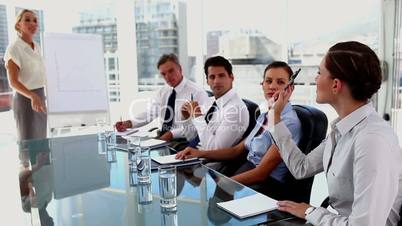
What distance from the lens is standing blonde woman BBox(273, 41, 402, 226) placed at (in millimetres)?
1032

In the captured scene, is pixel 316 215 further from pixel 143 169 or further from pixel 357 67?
pixel 143 169

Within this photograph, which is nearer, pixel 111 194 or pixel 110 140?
pixel 111 194

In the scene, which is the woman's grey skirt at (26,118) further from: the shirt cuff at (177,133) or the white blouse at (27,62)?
the shirt cuff at (177,133)

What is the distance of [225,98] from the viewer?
252cm

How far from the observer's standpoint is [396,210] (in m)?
1.15

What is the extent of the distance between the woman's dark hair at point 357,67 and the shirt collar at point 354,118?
0.04 m

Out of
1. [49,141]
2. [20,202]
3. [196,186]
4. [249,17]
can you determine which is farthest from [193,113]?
[249,17]

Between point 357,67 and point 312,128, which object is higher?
point 357,67

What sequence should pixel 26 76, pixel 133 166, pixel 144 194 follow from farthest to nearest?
pixel 26 76 < pixel 133 166 < pixel 144 194

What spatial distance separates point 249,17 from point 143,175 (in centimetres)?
364

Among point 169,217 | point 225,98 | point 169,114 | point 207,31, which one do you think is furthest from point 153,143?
point 207,31

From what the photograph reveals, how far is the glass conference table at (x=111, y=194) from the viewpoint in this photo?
1.24 meters

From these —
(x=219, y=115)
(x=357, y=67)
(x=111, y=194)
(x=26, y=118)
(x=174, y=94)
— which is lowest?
(x=111, y=194)

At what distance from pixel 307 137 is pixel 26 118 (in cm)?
278
